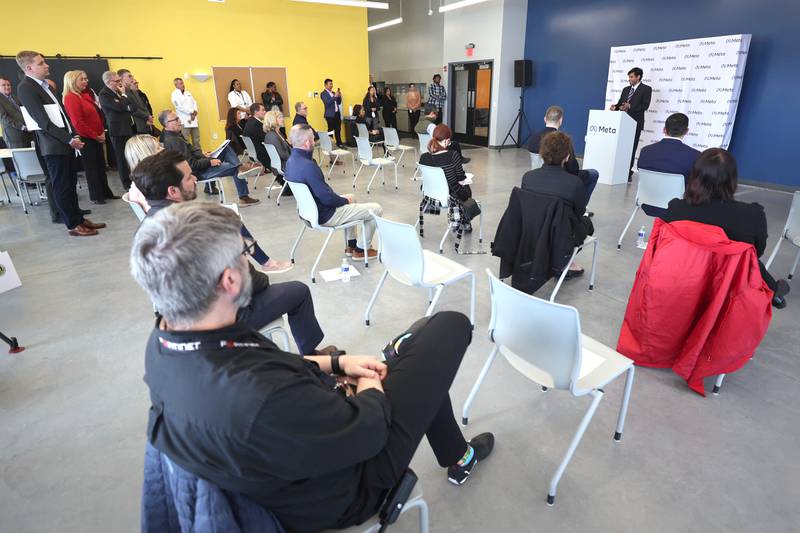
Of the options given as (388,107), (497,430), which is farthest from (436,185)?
(388,107)

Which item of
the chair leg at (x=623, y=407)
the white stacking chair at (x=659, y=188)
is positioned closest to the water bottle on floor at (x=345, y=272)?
the chair leg at (x=623, y=407)

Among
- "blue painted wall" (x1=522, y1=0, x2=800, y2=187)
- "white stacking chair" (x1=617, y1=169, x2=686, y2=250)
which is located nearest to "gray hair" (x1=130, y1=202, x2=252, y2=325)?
"white stacking chair" (x1=617, y1=169, x2=686, y2=250)

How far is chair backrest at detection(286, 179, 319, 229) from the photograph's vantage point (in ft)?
11.3

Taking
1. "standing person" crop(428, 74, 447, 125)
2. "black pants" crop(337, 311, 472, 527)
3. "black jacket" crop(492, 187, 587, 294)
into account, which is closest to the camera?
"black pants" crop(337, 311, 472, 527)

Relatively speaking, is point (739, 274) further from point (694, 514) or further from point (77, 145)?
point (77, 145)

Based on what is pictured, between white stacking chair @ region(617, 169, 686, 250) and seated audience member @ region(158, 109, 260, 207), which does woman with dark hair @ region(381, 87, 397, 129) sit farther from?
white stacking chair @ region(617, 169, 686, 250)

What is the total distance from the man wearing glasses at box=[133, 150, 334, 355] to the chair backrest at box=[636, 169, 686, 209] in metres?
3.12

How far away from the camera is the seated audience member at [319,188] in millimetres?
3451

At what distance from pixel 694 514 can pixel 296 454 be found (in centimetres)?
155

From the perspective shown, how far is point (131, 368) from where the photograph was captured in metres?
2.53

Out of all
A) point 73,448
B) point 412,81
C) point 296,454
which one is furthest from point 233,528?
point 412,81

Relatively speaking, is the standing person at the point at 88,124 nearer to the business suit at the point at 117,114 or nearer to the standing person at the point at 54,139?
the business suit at the point at 117,114

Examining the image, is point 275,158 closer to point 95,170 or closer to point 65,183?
point 65,183

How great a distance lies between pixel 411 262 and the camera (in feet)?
8.38
